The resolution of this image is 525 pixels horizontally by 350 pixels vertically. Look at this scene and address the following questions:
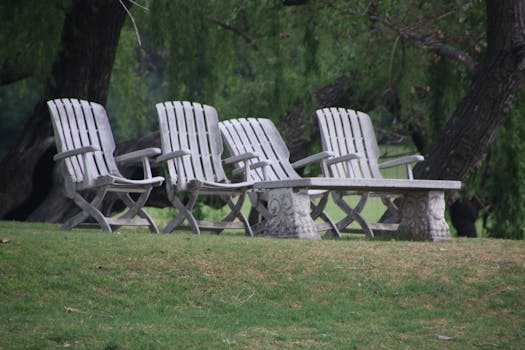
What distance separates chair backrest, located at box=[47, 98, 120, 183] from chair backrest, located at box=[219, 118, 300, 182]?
106cm

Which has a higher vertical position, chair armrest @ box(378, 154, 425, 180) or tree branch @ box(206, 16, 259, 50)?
tree branch @ box(206, 16, 259, 50)

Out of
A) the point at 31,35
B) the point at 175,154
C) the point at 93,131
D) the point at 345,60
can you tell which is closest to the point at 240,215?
the point at 175,154

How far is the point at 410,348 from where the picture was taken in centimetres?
491

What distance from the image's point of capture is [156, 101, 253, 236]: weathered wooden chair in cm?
800

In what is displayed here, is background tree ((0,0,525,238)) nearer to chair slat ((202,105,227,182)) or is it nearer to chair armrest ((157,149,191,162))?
chair slat ((202,105,227,182))

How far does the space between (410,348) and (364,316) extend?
0.60m

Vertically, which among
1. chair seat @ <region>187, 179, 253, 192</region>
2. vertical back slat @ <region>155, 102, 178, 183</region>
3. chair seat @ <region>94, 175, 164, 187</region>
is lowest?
chair seat @ <region>187, 179, 253, 192</region>

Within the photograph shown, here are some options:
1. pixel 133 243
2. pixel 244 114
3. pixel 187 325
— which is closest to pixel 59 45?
pixel 244 114

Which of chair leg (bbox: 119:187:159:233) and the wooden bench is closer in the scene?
the wooden bench

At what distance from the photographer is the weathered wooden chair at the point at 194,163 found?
8000 mm

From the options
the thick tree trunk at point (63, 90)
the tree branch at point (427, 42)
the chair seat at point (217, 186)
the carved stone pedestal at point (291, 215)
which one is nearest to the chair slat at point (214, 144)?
the chair seat at point (217, 186)

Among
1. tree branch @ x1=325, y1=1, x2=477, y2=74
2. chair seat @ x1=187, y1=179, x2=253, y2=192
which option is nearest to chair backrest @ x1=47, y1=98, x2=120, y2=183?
chair seat @ x1=187, y1=179, x2=253, y2=192

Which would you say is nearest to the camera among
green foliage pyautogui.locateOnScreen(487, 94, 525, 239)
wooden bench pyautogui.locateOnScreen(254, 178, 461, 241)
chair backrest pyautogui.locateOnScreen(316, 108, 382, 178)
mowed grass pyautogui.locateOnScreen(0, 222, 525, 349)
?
mowed grass pyautogui.locateOnScreen(0, 222, 525, 349)

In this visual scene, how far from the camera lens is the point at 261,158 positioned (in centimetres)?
881
